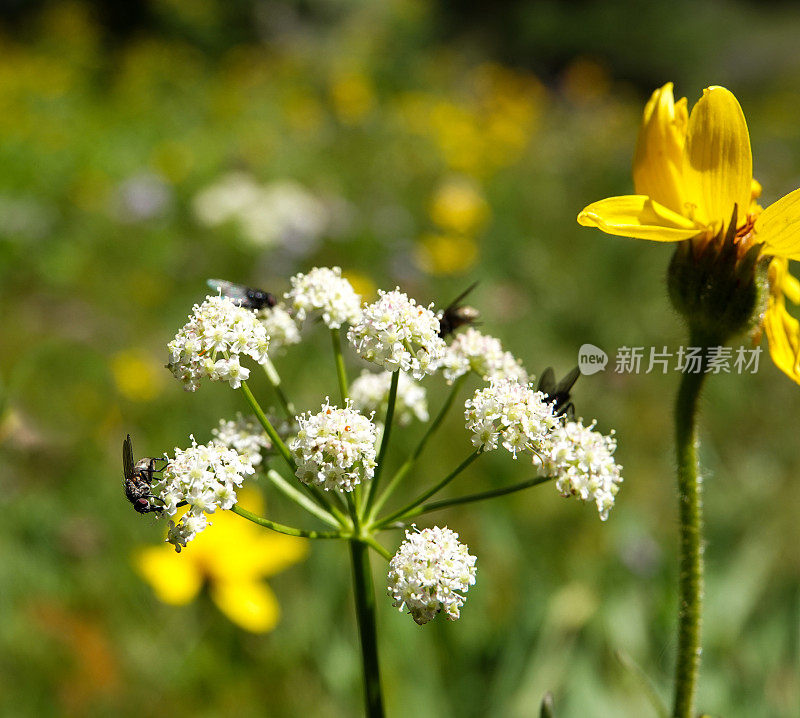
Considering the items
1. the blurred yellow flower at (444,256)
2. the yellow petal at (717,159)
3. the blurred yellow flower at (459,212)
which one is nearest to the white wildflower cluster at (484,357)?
the yellow petal at (717,159)

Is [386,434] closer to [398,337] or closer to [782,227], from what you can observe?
[398,337]

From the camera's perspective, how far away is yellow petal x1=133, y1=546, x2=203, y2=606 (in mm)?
2299

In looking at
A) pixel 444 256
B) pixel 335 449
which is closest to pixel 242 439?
pixel 335 449

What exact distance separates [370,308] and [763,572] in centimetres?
238

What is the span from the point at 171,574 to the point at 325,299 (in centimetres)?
147

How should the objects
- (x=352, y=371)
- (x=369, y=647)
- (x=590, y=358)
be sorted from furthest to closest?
(x=352, y=371) < (x=590, y=358) < (x=369, y=647)

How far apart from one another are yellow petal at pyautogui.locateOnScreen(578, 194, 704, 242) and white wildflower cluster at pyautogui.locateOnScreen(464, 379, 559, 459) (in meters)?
0.26

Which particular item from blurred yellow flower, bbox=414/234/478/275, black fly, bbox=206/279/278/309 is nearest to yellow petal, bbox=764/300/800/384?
black fly, bbox=206/279/278/309

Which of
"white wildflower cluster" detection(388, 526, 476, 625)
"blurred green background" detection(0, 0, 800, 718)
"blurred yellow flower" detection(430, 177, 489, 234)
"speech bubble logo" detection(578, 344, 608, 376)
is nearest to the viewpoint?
"white wildflower cluster" detection(388, 526, 476, 625)

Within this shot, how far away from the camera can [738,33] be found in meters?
18.2

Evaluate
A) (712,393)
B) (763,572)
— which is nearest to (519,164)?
(712,393)

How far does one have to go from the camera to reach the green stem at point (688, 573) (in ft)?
3.59

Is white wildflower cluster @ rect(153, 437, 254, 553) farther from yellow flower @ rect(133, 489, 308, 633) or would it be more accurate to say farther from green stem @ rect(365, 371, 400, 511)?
yellow flower @ rect(133, 489, 308, 633)

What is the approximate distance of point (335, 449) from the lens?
39.3 inches
